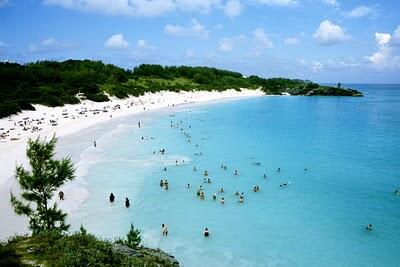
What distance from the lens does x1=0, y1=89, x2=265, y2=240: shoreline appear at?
31733mm

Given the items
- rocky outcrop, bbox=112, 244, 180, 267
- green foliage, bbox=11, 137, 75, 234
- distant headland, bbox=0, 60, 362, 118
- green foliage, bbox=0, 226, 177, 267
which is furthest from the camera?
distant headland, bbox=0, 60, 362, 118

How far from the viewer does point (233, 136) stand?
74.5m

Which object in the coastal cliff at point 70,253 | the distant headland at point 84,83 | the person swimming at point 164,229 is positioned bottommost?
the person swimming at point 164,229

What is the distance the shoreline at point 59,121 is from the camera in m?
31.7

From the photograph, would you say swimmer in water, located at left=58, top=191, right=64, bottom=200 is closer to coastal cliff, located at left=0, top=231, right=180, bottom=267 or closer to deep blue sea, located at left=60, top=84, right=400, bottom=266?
deep blue sea, located at left=60, top=84, right=400, bottom=266

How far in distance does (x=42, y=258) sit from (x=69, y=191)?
23.3 meters

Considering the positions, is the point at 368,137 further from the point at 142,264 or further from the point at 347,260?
the point at 142,264

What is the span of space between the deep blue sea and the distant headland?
23.0 m

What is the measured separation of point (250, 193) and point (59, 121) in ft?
160

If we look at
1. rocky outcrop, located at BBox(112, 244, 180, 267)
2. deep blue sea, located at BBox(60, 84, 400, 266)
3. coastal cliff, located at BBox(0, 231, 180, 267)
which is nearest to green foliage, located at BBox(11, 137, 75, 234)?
deep blue sea, located at BBox(60, 84, 400, 266)

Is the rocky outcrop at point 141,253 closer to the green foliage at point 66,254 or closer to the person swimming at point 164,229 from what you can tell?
the green foliage at point 66,254

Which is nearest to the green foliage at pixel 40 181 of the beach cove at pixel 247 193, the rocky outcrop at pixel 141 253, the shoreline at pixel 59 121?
the shoreline at pixel 59 121

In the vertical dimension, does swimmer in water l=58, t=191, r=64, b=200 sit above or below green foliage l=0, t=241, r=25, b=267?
below

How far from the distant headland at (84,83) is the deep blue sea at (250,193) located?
23.0 metres
